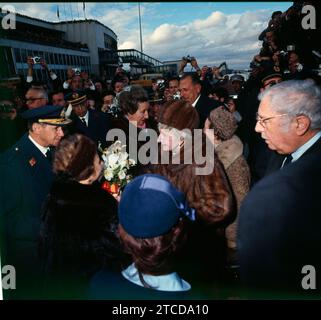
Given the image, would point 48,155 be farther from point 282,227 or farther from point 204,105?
point 204,105

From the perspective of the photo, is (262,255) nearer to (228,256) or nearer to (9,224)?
(228,256)

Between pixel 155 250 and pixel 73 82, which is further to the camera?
pixel 73 82

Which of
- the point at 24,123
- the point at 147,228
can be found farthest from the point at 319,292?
the point at 24,123

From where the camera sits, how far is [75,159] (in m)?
1.83

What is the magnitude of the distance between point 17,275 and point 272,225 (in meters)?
1.91

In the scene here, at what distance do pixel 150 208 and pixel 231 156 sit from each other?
1444mm

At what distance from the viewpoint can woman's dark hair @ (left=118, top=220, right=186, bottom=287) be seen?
1147 millimetres

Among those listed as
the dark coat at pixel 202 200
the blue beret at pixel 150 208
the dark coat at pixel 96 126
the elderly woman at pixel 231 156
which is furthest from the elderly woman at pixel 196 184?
the dark coat at pixel 96 126

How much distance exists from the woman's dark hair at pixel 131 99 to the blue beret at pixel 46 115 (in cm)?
97

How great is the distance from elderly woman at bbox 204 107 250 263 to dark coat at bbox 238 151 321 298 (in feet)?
2.94

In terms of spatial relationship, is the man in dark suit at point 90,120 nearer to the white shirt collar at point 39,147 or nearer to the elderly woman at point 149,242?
the white shirt collar at point 39,147

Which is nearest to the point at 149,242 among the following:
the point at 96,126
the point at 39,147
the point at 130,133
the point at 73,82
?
the point at 39,147

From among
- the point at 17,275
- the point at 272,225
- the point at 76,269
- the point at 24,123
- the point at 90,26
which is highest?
the point at 90,26

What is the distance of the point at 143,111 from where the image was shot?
3.53 metres
